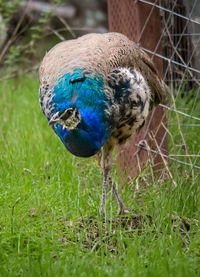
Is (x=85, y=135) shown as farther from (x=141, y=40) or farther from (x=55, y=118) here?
(x=141, y=40)

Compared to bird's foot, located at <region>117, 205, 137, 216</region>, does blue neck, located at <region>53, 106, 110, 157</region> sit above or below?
above

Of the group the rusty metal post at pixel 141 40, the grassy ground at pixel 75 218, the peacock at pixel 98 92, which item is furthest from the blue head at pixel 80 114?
the rusty metal post at pixel 141 40

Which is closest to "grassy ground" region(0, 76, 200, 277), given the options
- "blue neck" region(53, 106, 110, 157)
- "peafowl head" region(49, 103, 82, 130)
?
"blue neck" region(53, 106, 110, 157)

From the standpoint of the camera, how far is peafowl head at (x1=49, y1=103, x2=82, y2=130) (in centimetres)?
293

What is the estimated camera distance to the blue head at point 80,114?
299cm

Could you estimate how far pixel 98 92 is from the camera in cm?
316

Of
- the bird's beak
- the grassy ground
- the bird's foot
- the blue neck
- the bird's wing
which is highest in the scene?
the bird's wing

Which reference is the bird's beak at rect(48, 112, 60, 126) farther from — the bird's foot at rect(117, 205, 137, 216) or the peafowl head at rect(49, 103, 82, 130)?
the bird's foot at rect(117, 205, 137, 216)

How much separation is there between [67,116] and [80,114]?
0.10 metres

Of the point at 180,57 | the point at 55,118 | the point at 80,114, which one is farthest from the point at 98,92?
the point at 180,57

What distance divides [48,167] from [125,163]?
28.1 inches

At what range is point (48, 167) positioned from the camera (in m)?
4.35

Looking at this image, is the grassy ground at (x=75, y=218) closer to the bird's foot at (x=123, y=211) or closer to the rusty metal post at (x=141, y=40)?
the bird's foot at (x=123, y=211)

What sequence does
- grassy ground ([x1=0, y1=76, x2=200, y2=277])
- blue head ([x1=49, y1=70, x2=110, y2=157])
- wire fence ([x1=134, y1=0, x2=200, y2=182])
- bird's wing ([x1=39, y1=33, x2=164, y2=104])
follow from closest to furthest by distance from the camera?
grassy ground ([x1=0, y1=76, x2=200, y2=277]) → blue head ([x1=49, y1=70, x2=110, y2=157]) → bird's wing ([x1=39, y1=33, x2=164, y2=104]) → wire fence ([x1=134, y1=0, x2=200, y2=182])
